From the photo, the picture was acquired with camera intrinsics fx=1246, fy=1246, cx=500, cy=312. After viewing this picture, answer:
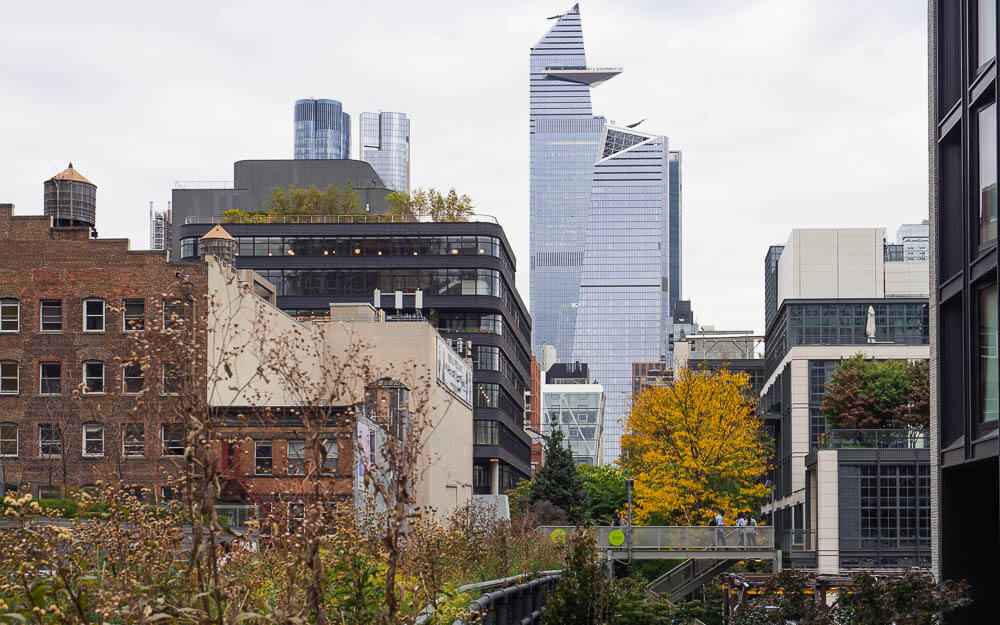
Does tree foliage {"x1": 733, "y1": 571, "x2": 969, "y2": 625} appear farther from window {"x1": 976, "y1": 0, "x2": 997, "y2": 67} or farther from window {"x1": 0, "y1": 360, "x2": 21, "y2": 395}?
window {"x1": 0, "y1": 360, "x2": 21, "y2": 395}

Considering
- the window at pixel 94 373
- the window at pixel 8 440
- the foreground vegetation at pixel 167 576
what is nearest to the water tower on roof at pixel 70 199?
the window at pixel 94 373

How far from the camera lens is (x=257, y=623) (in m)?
8.47

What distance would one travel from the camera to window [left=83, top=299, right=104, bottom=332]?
187ft

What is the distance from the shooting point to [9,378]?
2249 inches

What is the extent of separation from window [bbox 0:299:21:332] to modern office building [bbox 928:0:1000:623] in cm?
4423

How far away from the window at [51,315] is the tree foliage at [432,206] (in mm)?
43862

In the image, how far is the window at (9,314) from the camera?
5750cm

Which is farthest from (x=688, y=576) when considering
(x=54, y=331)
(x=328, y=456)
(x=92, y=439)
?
(x=328, y=456)

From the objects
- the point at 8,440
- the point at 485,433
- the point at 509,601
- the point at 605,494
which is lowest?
the point at 605,494

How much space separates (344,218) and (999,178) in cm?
7887

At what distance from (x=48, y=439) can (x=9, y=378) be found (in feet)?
11.9

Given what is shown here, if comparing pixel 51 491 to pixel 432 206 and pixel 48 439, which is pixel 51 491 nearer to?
pixel 48 439

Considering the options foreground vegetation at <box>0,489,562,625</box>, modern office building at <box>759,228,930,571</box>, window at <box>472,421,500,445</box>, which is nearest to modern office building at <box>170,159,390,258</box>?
window at <box>472,421,500,445</box>

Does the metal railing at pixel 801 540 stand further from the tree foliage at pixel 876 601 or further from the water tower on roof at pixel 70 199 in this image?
the water tower on roof at pixel 70 199
